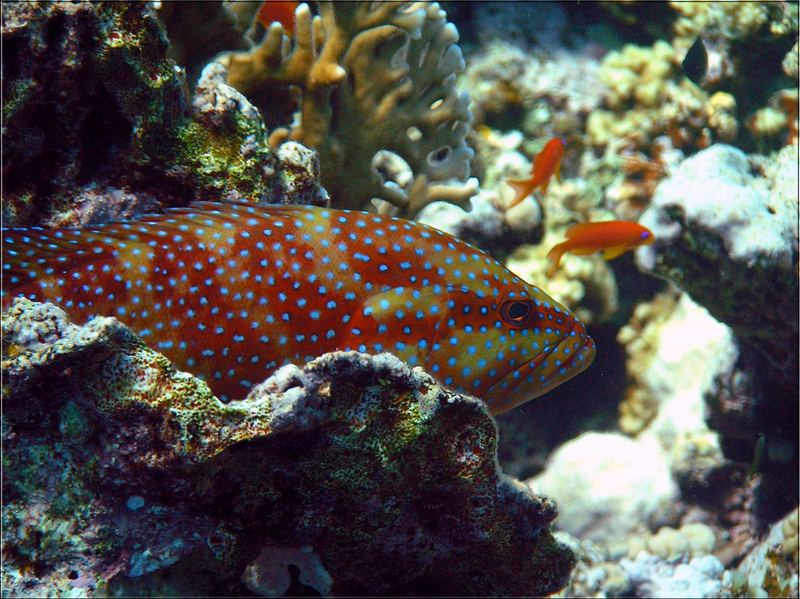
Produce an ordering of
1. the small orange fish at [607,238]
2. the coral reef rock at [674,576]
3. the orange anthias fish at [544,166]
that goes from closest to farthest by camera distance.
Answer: the small orange fish at [607,238], the coral reef rock at [674,576], the orange anthias fish at [544,166]

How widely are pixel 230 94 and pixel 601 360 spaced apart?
A: 5855 millimetres

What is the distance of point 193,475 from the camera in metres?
2.36

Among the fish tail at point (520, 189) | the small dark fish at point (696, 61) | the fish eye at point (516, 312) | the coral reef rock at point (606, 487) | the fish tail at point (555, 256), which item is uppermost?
the small dark fish at point (696, 61)

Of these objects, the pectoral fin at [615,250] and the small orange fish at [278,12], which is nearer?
the small orange fish at [278,12]

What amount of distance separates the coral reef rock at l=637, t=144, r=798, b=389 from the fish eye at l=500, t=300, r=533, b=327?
2703 millimetres

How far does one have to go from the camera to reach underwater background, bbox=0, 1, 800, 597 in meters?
2.33

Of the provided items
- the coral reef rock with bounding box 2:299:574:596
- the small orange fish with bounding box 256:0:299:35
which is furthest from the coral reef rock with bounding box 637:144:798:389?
the small orange fish with bounding box 256:0:299:35

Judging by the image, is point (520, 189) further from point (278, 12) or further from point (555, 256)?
point (278, 12)

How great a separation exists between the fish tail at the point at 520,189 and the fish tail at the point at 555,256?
663mm

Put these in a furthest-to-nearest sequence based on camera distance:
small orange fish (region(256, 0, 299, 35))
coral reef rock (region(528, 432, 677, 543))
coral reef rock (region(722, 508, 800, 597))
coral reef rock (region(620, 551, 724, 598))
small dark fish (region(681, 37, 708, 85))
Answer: small dark fish (region(681, 37, 708, 85))
coral reef rock (region(528, 432, 677, 543))
coral reef rock (region(620, 551, 724, 598))
small orange fish (region(256, 0, 299, 35))
coral reef rock (region(722, 508, 800, 597))

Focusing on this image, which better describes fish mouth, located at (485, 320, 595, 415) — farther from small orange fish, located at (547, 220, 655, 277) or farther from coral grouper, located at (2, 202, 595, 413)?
small orange fish, located at (547, 220, 655, 277)

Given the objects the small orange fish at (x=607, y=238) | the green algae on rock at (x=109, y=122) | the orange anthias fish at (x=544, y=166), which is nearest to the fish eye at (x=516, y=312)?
the green algae on rock at (x=109, y=122)

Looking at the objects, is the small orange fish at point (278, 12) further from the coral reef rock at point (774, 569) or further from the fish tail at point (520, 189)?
the coral reef rock at point (774, 569)

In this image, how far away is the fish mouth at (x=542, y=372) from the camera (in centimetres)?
330
